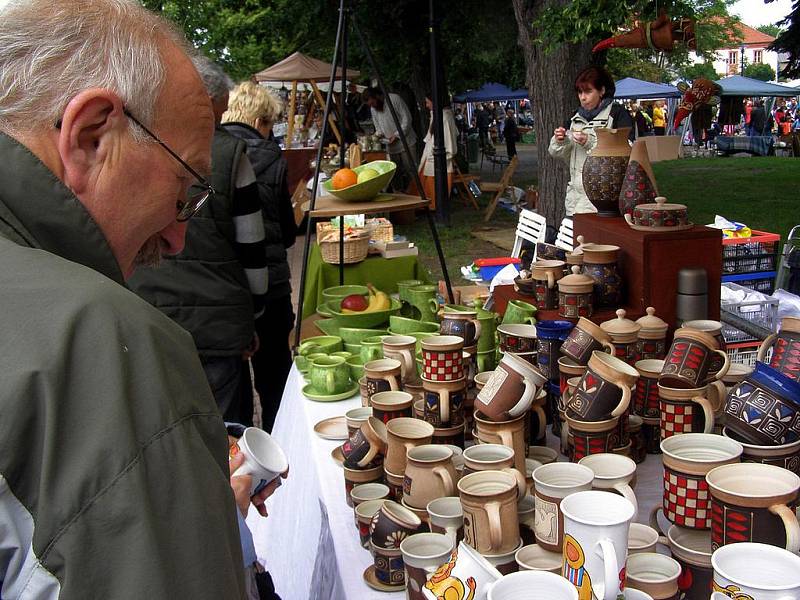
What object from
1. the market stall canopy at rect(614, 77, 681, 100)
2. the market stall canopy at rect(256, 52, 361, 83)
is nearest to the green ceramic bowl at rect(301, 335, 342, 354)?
the market stall canopy at rect(256, 52, 361, 83)

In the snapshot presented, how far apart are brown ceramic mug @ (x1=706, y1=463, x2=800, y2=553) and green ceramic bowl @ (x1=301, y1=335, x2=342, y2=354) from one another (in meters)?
1.93

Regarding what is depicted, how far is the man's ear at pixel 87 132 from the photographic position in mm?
953

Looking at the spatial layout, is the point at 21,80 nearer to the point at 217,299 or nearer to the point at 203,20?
the point at 217,299

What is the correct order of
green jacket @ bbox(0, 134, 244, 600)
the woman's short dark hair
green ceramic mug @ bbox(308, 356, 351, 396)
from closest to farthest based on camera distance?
green jacket @ bbox(0, 134, 244, 600) → green ceramic mug @ bbox(308, 356, 351, 396) → the woman's short dark hair

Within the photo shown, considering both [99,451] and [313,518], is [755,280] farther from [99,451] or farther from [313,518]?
[99,451]

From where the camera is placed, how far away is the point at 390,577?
1.55 meters

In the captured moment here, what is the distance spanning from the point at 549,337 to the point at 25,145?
5.19 ft

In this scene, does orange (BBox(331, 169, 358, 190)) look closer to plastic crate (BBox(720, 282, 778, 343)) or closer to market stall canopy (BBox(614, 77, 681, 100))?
plastic crate (BBox(720, 282, 778, 343))

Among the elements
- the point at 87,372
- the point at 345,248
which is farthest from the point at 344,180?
the point at 87,372

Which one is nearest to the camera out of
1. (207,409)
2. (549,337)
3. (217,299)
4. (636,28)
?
(207,409)

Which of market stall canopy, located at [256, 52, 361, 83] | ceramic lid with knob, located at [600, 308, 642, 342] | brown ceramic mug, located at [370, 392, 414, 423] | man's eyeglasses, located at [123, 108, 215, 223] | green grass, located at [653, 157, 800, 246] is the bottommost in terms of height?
green grass, located at [653, 157, 800, 246]

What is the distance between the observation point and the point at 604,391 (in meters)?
1.70

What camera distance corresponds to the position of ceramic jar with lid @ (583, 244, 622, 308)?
8.39 feet

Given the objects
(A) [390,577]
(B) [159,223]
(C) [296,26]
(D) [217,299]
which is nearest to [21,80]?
(B) [159,223]
